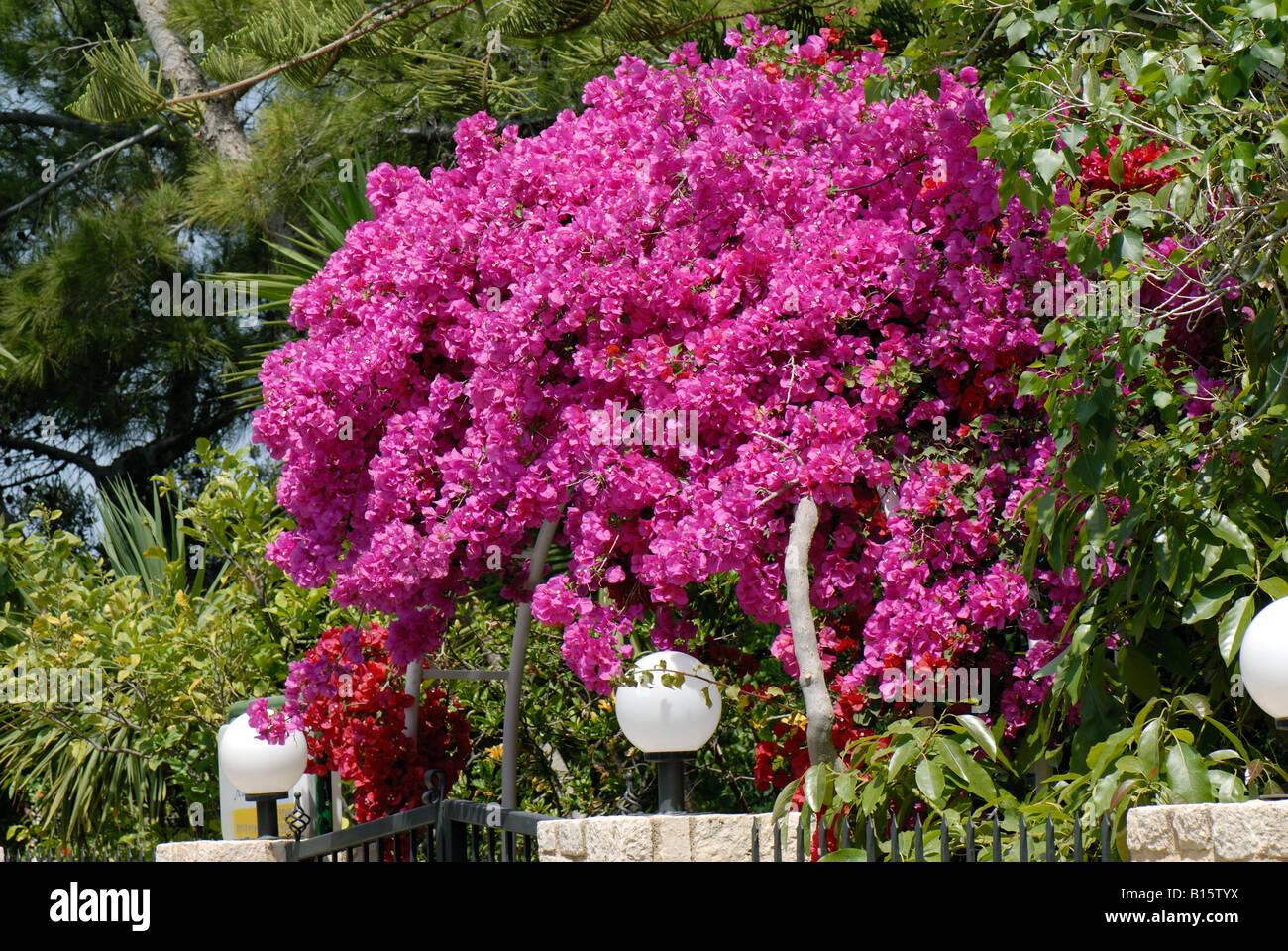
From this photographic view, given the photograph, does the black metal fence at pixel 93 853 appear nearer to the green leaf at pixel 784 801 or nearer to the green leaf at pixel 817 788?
the green leaf at pixel 784 801

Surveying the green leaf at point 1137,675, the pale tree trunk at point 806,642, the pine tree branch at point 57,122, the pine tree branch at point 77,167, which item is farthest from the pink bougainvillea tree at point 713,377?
the pine tree branch at point 57,122

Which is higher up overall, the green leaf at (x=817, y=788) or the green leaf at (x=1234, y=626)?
the green leaf at (x=1234, y=626)

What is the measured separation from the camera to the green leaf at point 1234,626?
10.8 feet

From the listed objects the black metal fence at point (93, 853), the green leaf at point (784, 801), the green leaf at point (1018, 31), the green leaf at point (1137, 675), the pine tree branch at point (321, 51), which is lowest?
the black metal fence at point (93, 853)

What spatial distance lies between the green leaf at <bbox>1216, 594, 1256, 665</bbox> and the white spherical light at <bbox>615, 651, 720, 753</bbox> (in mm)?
1293

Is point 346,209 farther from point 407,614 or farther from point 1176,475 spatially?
point 1176,475

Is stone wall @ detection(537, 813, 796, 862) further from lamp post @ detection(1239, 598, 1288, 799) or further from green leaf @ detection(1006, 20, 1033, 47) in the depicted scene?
green leaf @ detection(1006, 20, 1033, 47)

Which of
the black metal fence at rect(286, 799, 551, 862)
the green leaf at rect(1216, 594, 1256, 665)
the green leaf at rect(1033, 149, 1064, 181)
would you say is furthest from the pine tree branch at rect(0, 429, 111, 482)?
the green leaf at rect(1216, 594, 1256, 665)

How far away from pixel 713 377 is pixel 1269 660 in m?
1.84

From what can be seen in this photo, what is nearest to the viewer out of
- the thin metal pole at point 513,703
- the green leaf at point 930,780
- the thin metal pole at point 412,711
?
the green leaf at point 930,780

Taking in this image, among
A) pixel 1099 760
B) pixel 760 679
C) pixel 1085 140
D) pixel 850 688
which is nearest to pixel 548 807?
pixel 760 679

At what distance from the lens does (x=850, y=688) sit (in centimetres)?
405

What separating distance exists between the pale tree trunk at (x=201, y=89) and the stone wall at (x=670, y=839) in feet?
25.9
